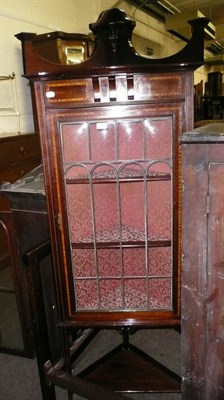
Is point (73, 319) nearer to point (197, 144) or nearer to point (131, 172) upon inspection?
point (131, 172)

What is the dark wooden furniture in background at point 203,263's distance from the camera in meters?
0.86

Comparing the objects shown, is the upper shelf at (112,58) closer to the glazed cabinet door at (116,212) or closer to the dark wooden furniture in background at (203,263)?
the glazed cabinet door at (116,212)

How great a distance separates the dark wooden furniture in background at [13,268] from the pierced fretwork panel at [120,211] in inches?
21.1

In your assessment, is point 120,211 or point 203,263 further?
point 120,211

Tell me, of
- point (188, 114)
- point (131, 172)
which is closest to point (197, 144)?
point (188, 114)

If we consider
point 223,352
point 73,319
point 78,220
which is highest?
point 78,220

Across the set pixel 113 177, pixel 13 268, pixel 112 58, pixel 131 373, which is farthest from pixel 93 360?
pixel 112 58

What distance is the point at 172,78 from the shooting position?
1119mm

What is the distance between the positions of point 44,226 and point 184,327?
926mm

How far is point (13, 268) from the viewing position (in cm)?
180

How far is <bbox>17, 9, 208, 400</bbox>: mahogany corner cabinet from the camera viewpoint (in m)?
1.12

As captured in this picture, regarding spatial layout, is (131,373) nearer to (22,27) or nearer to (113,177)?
(113,177)

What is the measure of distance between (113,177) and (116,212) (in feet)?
0.83

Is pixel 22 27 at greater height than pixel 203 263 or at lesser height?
→ greater
